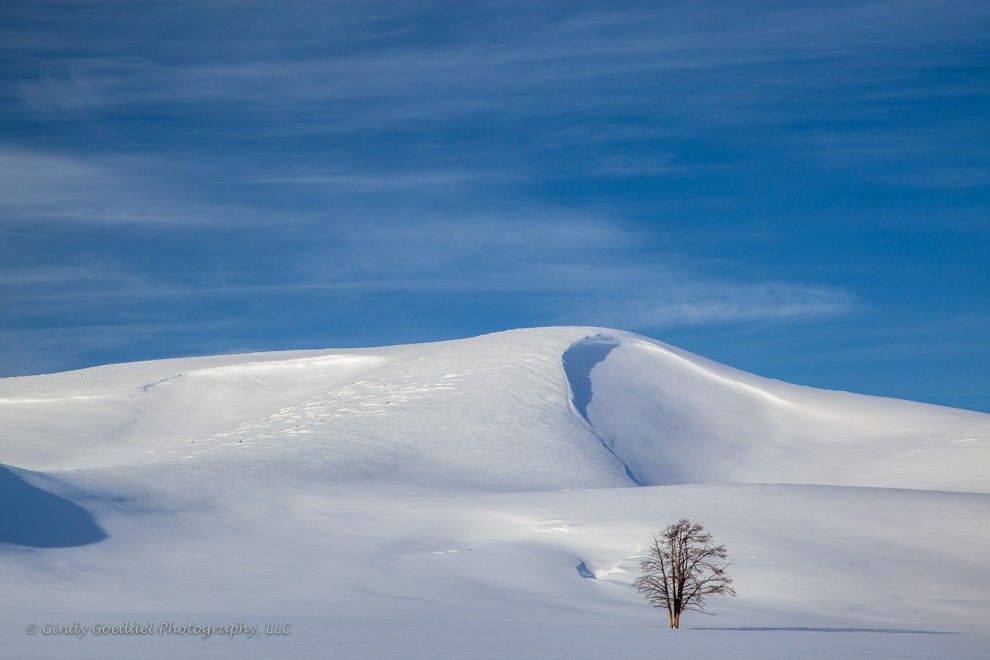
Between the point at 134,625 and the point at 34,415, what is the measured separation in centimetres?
4401

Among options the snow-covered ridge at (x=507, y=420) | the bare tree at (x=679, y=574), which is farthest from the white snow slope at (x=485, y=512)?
the bare tree at (x=679, y=574)

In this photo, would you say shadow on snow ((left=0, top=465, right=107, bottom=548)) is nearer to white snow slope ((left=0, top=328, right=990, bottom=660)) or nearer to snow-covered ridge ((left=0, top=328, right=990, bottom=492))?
white snow slope ((left=0, top=328, right=990, bottom=660))

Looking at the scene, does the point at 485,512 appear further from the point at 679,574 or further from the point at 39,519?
the point at 39,519

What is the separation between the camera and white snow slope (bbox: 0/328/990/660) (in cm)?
2353

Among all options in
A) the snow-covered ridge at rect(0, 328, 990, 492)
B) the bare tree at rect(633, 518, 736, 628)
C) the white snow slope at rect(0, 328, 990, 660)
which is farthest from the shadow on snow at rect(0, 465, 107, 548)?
the bare tree at rect(633, 518, 736, 628)

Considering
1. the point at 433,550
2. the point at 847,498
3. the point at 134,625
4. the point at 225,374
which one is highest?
the point at 225,374

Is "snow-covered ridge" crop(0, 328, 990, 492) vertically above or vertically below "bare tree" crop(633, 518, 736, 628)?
above

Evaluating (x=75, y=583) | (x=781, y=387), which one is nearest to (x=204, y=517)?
(x=75, y=583)

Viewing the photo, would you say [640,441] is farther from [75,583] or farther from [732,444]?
[75,583]

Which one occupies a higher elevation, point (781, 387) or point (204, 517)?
point (781, 387)

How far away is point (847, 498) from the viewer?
37719 mm

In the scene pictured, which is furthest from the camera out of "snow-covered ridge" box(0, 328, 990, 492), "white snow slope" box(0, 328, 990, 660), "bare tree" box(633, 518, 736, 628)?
"snow-covered ridge" box(0, 328, 990, 492)

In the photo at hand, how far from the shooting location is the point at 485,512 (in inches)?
1443

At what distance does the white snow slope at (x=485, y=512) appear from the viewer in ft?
77.2
